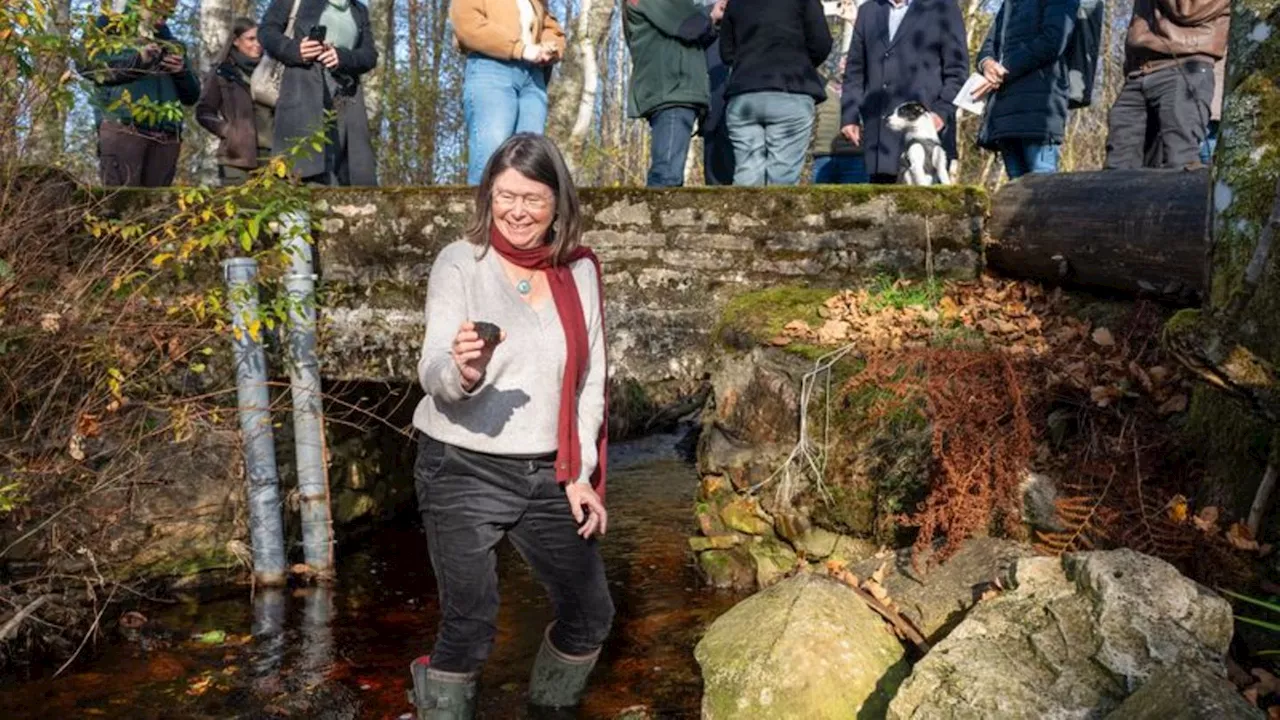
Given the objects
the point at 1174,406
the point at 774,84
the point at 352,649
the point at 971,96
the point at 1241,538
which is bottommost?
the point at 352,649

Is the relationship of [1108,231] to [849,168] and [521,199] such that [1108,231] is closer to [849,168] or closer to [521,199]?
[521,199]

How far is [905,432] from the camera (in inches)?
174

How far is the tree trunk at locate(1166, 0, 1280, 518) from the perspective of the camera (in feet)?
9.57

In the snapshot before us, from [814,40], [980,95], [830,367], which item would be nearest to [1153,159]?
[980,95]

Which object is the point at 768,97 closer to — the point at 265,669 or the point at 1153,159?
the point at 1153,159

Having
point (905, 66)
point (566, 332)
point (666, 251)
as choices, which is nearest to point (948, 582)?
point (566, 332)

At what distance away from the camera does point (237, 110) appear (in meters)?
7.31

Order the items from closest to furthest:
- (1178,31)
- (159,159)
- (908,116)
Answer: (1178,31) < (908,116) < (159,159)

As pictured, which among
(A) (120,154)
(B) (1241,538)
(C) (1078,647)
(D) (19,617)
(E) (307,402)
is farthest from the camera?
(A) (120,154)

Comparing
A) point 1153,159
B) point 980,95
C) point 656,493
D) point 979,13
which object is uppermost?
point 979,13

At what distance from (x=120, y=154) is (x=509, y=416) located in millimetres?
5286

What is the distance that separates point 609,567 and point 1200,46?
4563 millimetres

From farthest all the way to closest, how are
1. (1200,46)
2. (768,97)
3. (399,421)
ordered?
(399,421)
(768,97)
(1200,46)

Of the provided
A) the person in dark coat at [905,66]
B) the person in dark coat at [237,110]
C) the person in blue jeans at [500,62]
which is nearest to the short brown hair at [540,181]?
the person in blue jeans at [500,62]
